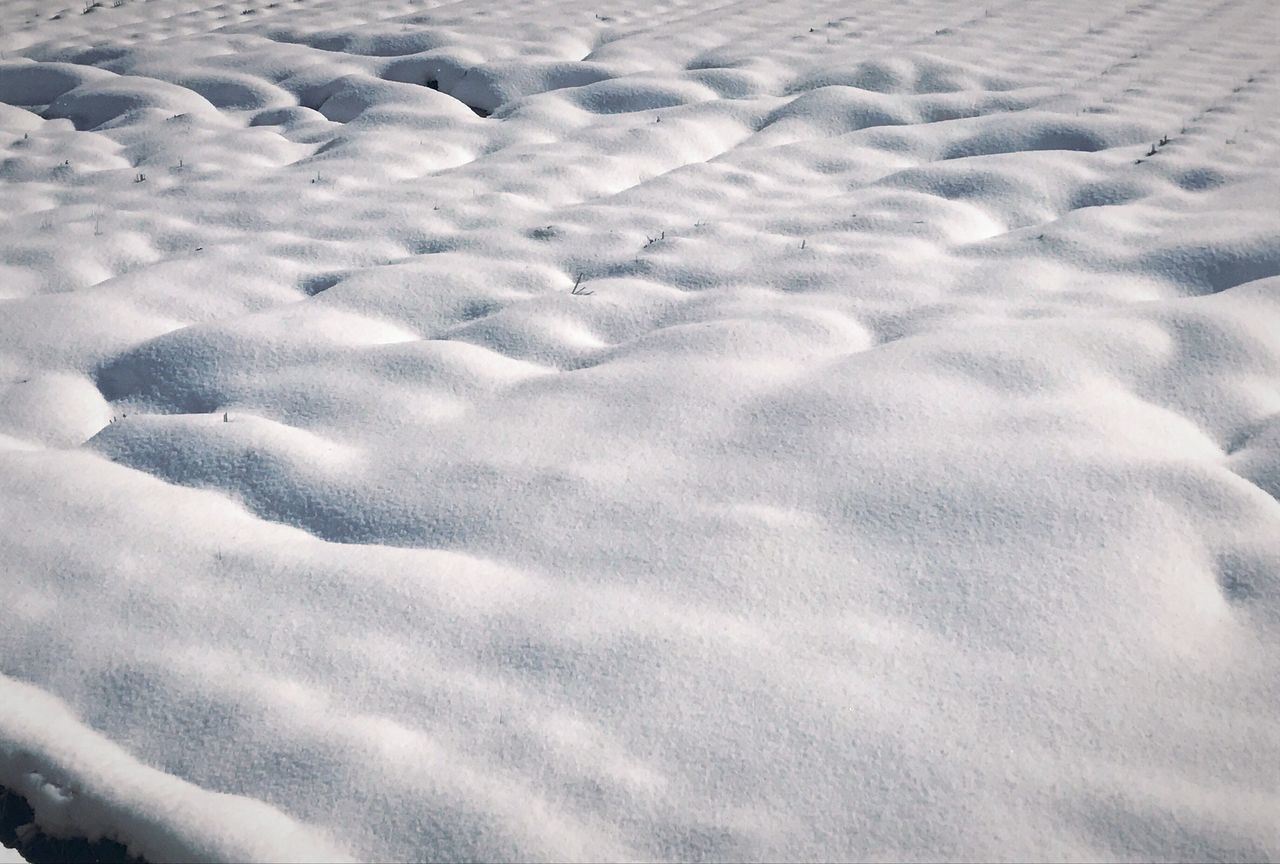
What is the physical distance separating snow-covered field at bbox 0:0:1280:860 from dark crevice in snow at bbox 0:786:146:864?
0.10ft

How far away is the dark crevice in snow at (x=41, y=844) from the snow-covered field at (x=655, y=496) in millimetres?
29

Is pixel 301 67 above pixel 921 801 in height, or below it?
above

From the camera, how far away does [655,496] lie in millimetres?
1811

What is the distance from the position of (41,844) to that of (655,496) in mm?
1027

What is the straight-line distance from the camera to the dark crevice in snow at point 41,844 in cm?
127

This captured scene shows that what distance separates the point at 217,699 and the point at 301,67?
3.95 meters

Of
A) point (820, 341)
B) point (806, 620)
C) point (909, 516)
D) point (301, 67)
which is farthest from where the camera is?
point (301, 67)

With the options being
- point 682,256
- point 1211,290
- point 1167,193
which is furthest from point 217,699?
point 1167,193

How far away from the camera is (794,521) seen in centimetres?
172

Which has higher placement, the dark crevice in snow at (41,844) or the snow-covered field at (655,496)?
the snow-covered field at (655,496)

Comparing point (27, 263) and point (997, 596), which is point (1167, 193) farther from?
point (27, 263)

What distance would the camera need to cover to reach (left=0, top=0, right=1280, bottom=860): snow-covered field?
129 centimetres

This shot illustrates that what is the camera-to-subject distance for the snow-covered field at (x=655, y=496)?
129 centimetres

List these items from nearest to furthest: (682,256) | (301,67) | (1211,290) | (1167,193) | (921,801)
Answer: (921,801) < (1211,290) < (682,256) < (1167,193) < (301,67)
